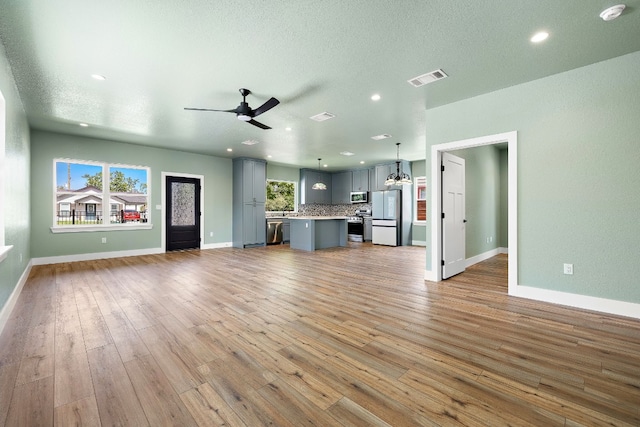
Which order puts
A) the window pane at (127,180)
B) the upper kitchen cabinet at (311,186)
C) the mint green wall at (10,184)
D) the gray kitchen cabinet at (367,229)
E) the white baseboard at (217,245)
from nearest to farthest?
the mint green wall at (10,184)
the window pane at (127,180)
the white baseboard at (217,245)
the gray kitchen cabinet at (367,229)
the upper kitchen cabinet at (311,186)

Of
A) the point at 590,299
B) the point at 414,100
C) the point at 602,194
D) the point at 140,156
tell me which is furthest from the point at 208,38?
the point at 140,156

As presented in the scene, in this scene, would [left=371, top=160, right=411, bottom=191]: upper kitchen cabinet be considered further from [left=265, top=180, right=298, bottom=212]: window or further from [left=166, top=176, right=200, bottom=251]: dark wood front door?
[left=166, top=176, right=200, bottom=251]: dark wood front door

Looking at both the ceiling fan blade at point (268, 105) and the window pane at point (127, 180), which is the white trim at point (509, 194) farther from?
the window pane at point (127, 180)

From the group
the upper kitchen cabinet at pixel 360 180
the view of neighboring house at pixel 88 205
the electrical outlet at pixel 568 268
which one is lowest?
the electrical outlet at pixel 568 268

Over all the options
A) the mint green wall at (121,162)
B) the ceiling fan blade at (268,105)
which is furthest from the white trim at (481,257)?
the mint green wall at (121,162)

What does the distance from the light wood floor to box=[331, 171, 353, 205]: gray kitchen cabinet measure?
23.0 ft

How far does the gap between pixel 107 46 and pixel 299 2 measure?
1.97m

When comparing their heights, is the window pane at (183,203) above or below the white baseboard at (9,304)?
above

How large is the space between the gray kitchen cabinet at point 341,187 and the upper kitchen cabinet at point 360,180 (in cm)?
16

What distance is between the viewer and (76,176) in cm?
604

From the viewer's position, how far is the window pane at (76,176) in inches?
231

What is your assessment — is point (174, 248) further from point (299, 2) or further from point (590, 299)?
point (590, 299)

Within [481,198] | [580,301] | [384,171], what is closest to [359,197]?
[384,171]

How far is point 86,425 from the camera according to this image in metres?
1.38
